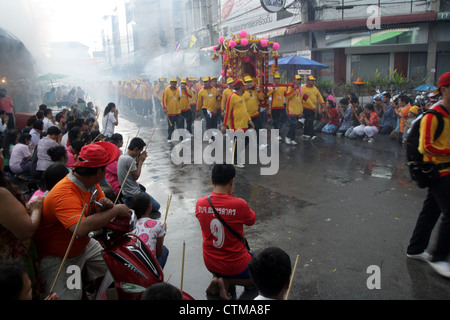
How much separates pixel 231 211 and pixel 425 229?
2.07 meters

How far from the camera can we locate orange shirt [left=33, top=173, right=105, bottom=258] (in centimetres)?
247

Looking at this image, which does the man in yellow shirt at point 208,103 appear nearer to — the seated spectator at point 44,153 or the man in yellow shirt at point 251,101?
the man in yellow shirt at point 251,101

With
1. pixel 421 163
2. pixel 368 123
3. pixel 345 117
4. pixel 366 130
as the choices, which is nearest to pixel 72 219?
pixel 421 163

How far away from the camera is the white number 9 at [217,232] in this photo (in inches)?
127

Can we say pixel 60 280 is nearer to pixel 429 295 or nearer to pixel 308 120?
pixel 429 295

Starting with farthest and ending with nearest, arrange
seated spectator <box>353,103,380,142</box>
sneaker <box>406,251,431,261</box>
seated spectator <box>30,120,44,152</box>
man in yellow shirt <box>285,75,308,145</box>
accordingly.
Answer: man in yellow shirt <box>285,75,308,145</box>, seated spectator <box>353,103,380,142</box>, seated spectator <box>30,120,44,152</box>, sneaker <box>406,251,431,261</box>

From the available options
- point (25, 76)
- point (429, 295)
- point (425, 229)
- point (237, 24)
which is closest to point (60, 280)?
point (429, 295)

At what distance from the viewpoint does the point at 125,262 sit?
260cm

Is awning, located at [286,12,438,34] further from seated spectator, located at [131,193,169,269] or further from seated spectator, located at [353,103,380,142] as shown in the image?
seated spectator, located at [131,193,169,269]

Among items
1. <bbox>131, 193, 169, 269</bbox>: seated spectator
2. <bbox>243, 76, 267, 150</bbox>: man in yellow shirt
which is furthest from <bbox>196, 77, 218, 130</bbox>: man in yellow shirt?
<bbox>131, 193, 169, 269</bbox>: seated spectator

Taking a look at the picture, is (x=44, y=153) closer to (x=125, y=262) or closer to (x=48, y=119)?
(x=48, y=119)

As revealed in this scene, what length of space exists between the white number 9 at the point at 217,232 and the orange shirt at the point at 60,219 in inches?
41.3

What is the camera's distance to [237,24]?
881 inches

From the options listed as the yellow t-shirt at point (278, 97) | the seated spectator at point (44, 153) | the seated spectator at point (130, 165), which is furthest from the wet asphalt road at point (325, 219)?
the yellow t-shirt at point (278, 97)
